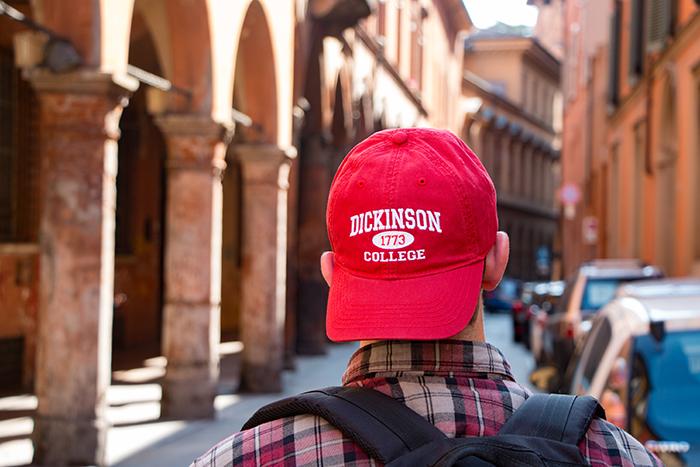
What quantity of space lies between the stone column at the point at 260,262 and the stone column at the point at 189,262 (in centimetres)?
255

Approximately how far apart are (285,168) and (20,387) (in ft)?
13.3

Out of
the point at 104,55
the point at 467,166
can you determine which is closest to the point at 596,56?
the point at 104,55

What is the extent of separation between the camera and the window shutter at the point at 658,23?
18.7 meters

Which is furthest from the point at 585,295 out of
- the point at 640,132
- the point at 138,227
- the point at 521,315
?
the point at 521,315

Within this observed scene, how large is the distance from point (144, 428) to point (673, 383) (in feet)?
22.9

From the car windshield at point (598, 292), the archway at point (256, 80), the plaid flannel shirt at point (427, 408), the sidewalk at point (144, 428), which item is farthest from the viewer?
the archway at point (256, 80)

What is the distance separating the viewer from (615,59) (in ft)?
89.8

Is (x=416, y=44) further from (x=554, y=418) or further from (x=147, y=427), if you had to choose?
(x=554, y=418)

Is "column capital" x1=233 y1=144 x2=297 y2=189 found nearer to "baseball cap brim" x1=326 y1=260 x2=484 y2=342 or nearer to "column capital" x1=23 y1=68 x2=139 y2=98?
"column capital" x1=23 y1=68 x2=139 y2=98

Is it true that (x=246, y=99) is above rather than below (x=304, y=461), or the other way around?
above

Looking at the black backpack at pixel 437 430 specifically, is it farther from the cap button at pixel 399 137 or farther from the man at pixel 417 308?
the cap button at pixel 399 137

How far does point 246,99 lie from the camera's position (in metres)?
14.8

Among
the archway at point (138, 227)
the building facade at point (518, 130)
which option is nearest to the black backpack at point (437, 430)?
the archway at point (138, 227)

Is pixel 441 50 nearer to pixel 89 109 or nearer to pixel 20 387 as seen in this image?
pixel 20 387
